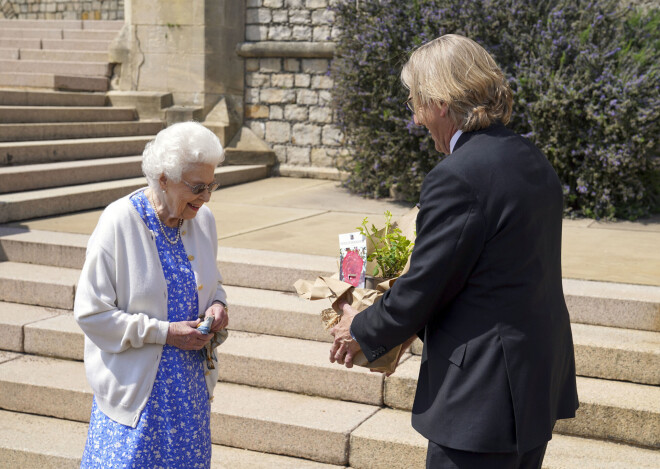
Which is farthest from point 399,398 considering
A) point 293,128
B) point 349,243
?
point 293,128

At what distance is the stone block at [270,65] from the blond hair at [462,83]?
827 centimetres

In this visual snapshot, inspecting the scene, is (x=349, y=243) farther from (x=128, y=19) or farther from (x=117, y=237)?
(x=128, y=19)

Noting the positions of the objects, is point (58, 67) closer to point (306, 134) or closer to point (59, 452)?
point (306, 134)

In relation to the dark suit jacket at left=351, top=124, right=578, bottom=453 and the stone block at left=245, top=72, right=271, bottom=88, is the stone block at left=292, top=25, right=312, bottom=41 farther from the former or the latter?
the dark suit jacket at left=351, top=124, right=578, bottom=453

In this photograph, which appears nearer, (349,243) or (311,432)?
(349,243)

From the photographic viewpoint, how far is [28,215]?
6750 mm

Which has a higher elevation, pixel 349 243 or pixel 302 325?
pixel 349 243

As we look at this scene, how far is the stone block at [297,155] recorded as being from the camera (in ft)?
33.4

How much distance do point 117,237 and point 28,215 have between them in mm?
4681

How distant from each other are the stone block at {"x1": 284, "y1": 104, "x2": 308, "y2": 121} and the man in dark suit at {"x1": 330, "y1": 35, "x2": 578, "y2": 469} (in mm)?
8065

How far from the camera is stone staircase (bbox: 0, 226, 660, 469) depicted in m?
3.59

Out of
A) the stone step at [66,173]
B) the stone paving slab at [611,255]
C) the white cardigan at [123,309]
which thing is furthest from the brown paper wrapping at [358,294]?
the stone step at [66,173]

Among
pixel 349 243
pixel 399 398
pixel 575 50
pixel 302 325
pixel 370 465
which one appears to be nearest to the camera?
pixel 349 243

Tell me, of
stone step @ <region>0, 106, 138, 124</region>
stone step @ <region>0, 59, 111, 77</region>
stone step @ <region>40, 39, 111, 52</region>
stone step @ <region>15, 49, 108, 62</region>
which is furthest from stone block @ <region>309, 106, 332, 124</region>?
stone step @ <region>40, 39, 111, 52</region>
